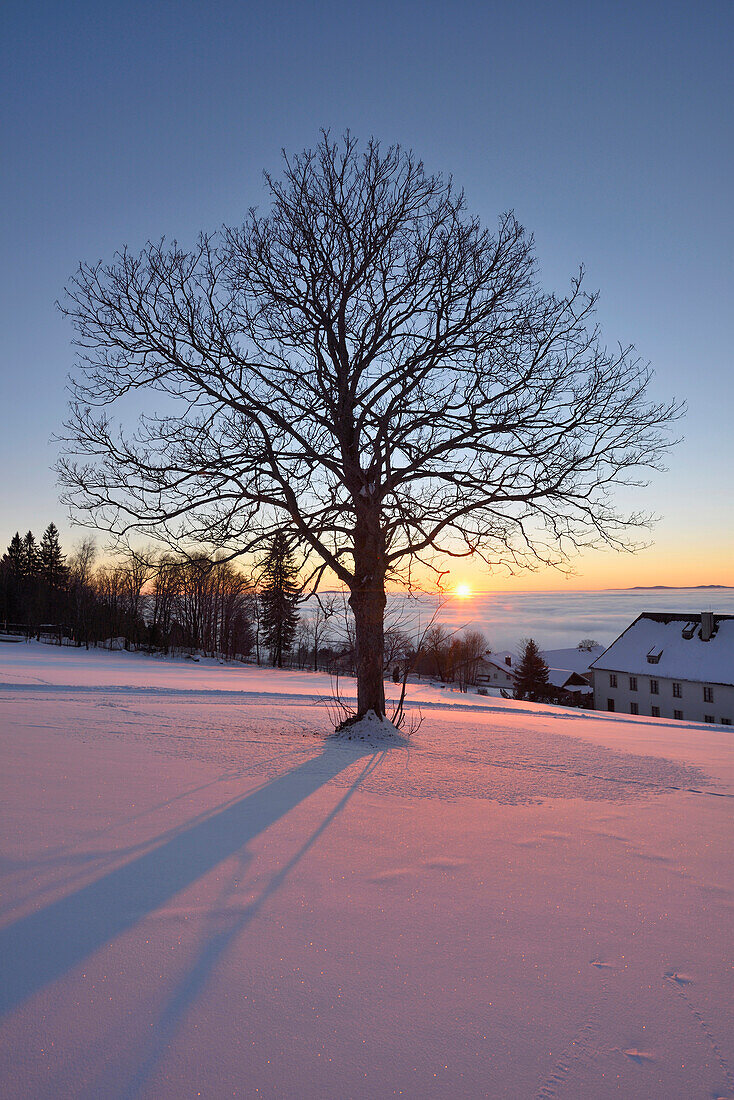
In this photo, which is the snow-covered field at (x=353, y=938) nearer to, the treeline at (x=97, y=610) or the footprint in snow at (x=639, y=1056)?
the footprint in snow at (x=639, y=1056)

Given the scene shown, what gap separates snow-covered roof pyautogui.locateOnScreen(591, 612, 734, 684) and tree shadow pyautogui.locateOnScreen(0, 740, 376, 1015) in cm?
4205

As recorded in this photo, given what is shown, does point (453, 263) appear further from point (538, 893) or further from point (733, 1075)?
point (733, 1075)

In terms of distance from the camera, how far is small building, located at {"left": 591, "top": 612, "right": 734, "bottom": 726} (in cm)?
3894

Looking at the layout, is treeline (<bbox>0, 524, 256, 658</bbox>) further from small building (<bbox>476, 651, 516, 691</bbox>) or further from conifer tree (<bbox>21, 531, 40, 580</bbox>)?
small building (<bbox>476, 651, 516, 691</bbox>)

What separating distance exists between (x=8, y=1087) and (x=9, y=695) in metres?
10.3

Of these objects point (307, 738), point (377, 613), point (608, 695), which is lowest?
point (608, 695)

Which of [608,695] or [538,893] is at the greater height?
[538,893]

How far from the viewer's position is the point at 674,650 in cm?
4241

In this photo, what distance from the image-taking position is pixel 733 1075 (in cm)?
199

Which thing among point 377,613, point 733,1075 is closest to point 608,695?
point 377,613

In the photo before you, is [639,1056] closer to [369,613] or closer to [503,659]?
[369,613]

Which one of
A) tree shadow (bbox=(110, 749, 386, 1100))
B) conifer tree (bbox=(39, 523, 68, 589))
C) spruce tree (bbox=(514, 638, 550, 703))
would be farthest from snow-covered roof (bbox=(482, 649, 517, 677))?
tree shadow (bbox=(110, 749, 386, 1100))

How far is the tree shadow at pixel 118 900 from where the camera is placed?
7.75ft

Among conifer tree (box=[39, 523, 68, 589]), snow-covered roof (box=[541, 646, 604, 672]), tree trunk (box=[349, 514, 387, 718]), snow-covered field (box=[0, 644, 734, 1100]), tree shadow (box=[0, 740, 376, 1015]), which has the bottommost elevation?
snow-covered roof (box=[541, 646, 604, 672])
